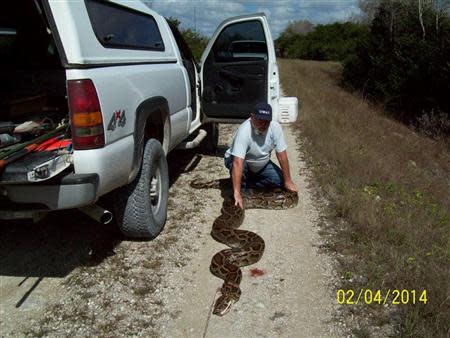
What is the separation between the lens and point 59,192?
129 inches

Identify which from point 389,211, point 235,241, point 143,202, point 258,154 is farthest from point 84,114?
point 389,211

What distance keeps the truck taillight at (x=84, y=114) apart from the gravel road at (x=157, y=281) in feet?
4.49

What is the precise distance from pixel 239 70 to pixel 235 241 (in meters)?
3.06

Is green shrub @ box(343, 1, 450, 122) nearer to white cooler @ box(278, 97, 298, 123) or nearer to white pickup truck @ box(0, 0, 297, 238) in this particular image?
white cooler @ box(278, 97, 298, 123)

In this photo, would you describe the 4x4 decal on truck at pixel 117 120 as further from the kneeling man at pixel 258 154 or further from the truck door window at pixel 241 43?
the truck door window at pixel 241 43

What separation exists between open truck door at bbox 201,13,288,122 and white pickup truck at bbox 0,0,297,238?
2 cm

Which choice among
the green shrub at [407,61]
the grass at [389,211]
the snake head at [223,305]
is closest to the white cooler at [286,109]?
the grass at [389,211]

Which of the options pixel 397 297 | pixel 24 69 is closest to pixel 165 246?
pixel 397 297

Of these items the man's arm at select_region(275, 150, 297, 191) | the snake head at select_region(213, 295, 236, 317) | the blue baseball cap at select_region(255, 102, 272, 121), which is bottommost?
the snake head at select_region(213, 295, 236, 317)

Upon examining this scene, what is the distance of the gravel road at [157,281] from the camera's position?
3.37m

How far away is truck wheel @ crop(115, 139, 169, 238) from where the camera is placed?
420cm

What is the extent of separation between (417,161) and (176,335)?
7.36 meters
